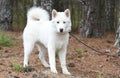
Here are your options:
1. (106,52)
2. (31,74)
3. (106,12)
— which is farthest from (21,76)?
(106,12)

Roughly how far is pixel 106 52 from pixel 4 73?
2.96 meters

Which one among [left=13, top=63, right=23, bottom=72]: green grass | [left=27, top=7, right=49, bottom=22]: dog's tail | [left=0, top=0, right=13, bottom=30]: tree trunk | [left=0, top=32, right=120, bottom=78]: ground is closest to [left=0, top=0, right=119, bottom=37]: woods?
[left=0, top=0, right=13, bottom=30]: tree trunk

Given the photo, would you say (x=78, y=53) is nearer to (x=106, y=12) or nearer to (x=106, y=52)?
(x=106, y=52)

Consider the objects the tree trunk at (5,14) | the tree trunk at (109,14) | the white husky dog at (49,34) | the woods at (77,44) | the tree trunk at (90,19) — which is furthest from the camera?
the tree trunk at (109,14)

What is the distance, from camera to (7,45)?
Answer: 922cm

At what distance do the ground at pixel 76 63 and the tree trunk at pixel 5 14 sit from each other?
2.00m

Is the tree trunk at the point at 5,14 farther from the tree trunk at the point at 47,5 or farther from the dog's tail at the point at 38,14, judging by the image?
the dog's tail at the point at 38,14

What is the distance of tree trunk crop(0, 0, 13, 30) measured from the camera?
11.7 metres

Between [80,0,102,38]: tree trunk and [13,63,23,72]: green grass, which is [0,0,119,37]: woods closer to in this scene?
[80,0,102,38]: tree trunk

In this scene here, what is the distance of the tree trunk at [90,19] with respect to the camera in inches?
400

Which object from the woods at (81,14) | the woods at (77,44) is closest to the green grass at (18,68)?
the woods at (77,44)

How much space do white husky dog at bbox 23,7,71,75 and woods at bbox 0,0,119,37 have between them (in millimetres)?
2792

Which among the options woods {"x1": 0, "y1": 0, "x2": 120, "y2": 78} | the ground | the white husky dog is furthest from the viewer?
woods {"x1": 0, "y1": 0, "x2": 120, "y2": 78}

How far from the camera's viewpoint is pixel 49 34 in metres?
6.54
